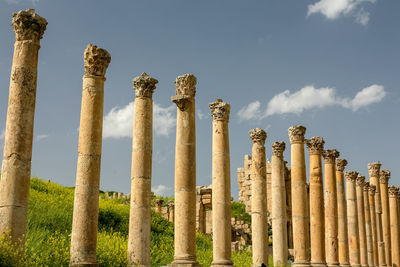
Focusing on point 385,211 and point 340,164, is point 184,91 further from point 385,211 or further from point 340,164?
point 385,211

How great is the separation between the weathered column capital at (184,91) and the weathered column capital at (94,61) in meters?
3.86

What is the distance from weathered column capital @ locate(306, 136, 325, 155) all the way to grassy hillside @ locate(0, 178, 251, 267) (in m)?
7.52

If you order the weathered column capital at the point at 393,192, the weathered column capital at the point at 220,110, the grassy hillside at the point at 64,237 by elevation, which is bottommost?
the grassy hillside at the point at 64,237

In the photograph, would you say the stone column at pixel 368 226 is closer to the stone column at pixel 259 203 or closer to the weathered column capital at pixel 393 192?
the weathered column capital at pixel 393 192

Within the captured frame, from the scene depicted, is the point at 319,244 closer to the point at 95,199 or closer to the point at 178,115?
the point at 178,115

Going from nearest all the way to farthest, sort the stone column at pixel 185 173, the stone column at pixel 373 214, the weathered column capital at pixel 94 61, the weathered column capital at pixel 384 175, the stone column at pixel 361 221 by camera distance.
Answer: the weathered column capital at pixel 94 61, the stone column at pixel 185 173, the stone column at pixel 361 221, the stone column at pixel 373 214, the weathered column capital at pixel 384 175

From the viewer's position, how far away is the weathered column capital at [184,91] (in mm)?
20781

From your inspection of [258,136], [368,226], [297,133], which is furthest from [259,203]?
[368,226]

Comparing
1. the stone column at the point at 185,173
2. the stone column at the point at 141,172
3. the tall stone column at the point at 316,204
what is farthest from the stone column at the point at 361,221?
the stone column at the point at 141,172

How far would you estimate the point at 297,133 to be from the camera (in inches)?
1141

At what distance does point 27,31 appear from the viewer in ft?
52.6

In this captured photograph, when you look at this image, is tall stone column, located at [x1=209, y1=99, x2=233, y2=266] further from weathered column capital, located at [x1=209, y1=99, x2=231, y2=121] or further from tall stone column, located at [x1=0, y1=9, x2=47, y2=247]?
tall stone column, located at [x1=0, y1=9, x2=47, y2=247]

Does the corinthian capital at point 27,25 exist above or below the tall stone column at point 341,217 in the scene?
above

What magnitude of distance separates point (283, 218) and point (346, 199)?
36.5 feet
